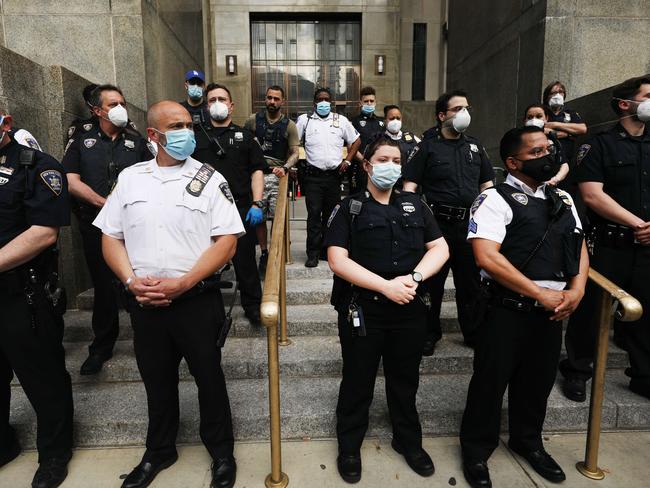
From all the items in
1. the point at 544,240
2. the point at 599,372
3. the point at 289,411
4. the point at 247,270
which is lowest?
the point at 289,411

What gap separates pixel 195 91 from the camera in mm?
4773

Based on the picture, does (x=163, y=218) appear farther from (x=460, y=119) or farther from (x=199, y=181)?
(x=460, y=119)

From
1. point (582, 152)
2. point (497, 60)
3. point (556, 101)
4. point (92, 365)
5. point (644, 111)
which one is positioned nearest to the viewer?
point (644, 111)

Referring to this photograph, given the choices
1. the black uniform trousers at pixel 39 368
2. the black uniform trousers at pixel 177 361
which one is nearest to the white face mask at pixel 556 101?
the black uniform trousers at pixel 177 361

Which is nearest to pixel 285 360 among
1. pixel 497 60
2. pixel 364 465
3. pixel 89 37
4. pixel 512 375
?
pixel 364 465

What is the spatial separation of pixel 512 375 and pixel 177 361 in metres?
2.05

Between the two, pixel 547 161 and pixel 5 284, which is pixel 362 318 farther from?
pixel 5 284

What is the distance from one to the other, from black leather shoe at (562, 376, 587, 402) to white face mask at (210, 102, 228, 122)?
3.54m

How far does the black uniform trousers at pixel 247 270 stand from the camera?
13.1 ft

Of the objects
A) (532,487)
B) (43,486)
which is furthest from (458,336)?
(43,486)

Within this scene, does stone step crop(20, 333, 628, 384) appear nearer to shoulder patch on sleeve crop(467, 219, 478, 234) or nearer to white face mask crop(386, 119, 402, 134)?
shoulder patch on sleeve crop(467, 219, 478, 234)

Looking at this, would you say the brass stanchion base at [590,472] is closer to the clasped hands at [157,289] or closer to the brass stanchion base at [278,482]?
the brass stanchion base at [278,482]

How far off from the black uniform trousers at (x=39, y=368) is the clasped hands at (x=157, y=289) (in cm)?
74

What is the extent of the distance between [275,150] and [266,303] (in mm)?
3245
